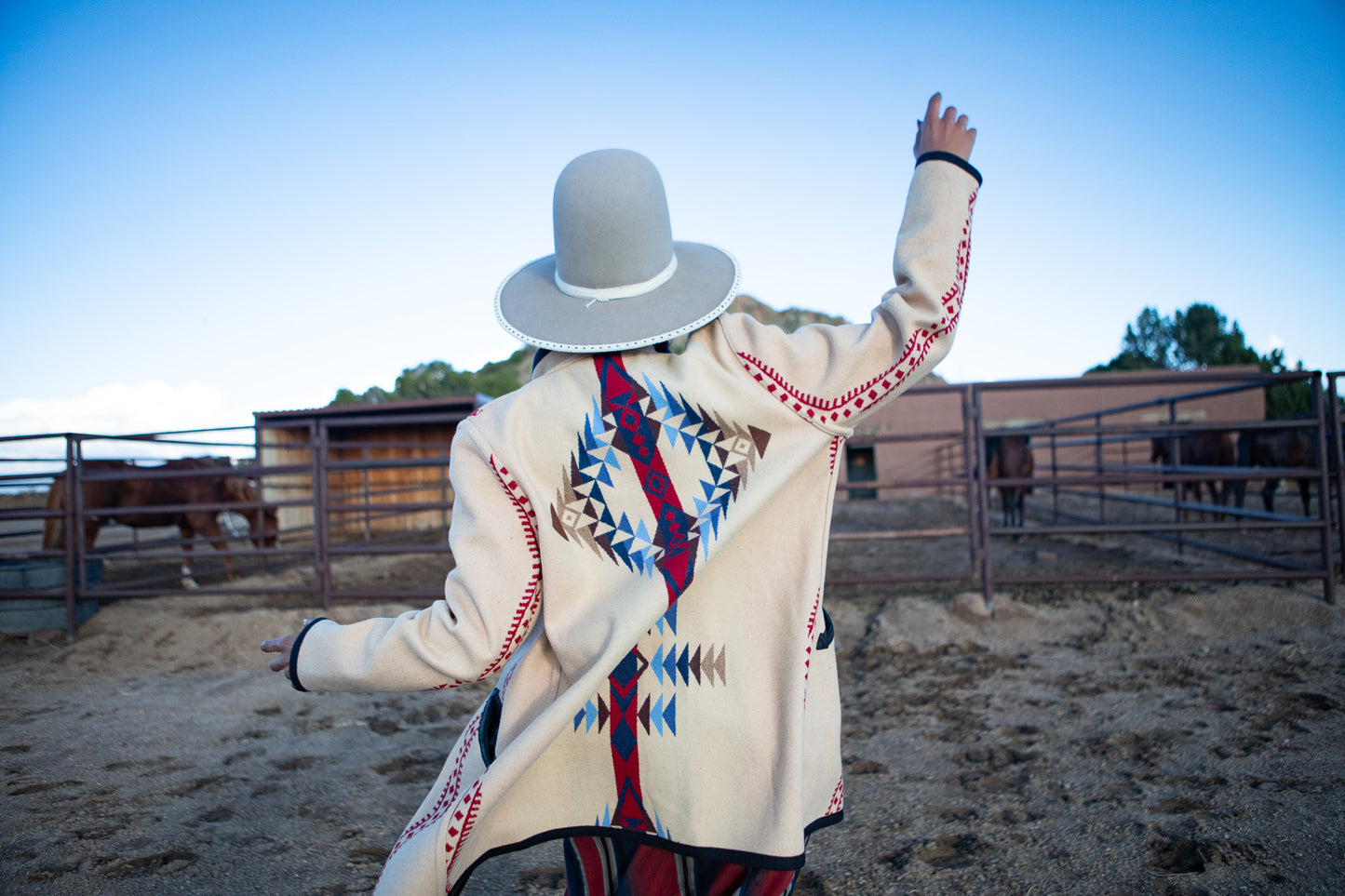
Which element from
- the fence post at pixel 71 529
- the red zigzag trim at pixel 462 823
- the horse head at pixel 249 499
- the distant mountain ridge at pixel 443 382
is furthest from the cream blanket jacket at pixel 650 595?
the distant mountain ridge at pixel 443 382

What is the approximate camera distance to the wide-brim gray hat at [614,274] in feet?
2.94

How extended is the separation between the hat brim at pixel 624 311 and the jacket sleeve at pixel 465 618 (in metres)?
0.16

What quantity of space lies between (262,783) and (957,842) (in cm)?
212

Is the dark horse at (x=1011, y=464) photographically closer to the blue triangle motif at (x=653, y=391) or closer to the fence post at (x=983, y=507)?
the fence post at (x=983, y=507)

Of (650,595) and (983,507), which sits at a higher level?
(650,595)

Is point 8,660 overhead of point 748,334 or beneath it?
beneath

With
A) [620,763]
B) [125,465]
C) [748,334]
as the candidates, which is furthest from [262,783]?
[125,465]

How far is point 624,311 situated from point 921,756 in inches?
79.9

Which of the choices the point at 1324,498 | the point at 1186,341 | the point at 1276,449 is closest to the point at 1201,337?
the point at 1186,341

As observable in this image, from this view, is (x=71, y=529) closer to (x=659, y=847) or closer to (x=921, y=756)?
(x=921, y=756)

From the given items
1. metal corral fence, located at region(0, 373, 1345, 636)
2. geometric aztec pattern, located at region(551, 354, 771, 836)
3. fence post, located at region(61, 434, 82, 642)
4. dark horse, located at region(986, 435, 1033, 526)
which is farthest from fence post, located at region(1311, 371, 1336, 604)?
fence post, located at region(61, 434, 82, 642)

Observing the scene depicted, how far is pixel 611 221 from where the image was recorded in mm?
898

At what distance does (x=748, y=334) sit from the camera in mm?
921

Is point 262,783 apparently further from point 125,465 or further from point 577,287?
point 125,465
